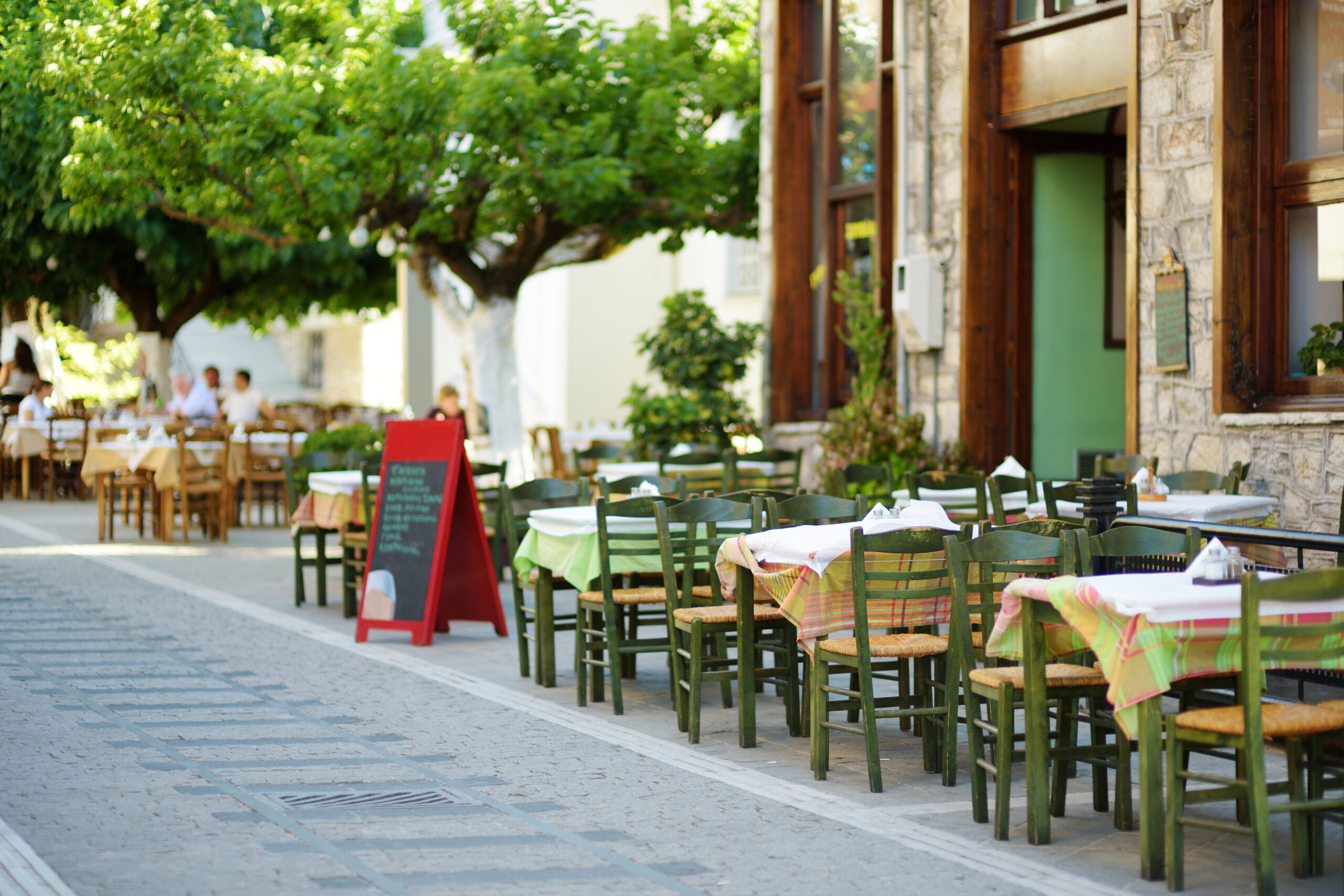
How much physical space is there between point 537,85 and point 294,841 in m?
11.1

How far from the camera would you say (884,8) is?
13.1 meters

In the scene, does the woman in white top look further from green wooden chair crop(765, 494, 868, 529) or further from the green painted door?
green wooden chair crop(765, 494, 868, 529)

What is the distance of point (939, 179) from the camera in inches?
484

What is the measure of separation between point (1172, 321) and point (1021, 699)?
544 cm

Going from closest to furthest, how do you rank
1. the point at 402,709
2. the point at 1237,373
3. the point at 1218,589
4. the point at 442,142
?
the point at 1218,589 → the point at 402,709 → the point at 1237,373 → the point at 442,142

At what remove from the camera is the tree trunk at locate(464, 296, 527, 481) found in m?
→ 17.1

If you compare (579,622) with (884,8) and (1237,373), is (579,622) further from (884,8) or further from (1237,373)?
(884,8)

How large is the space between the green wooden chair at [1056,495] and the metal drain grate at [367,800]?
3734 millimetres

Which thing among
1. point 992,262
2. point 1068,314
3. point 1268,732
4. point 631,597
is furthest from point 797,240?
point 1268,732

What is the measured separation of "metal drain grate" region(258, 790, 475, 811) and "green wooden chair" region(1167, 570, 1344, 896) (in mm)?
2445

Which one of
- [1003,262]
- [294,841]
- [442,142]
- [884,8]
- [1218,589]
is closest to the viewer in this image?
[1218,589]

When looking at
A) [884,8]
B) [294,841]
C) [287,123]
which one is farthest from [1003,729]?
[287,123]

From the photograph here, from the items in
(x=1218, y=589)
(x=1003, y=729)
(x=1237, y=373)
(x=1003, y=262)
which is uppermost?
(x=1003, y=262)

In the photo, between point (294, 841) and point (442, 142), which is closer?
point (294, 841)
